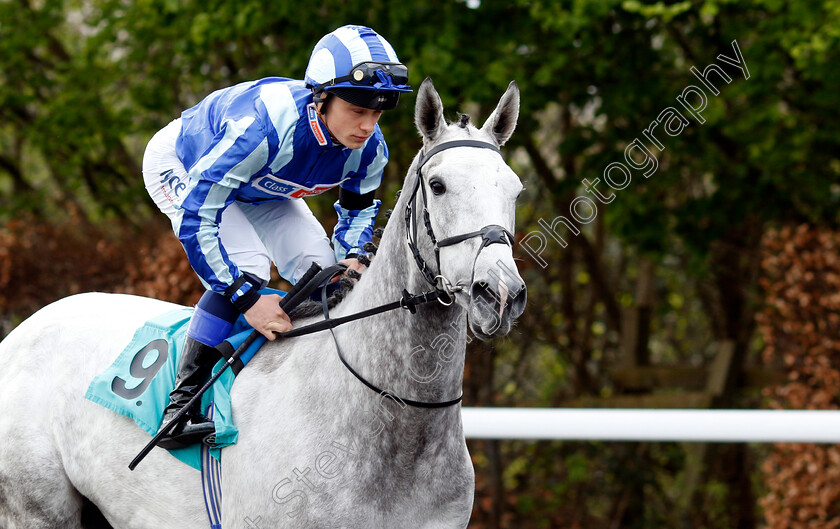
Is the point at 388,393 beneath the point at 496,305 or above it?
beneath

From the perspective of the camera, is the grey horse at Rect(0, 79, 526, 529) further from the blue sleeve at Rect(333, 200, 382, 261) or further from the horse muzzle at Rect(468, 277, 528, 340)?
the blue sleeve at Rect(333, 200, 382, 261)

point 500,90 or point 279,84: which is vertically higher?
point 279,84

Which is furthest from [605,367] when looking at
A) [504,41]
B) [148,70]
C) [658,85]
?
[148,70]

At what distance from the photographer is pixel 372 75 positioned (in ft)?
9.33

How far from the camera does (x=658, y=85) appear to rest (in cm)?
761

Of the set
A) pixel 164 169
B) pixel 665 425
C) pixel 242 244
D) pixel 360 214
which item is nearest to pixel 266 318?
pixel 242 244

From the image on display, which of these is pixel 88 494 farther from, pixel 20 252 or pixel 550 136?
pixel 550 136

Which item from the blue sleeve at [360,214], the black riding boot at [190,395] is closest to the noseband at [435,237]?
the blue sleeve at [360,214]

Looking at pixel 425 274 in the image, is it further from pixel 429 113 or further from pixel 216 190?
pixel 216 190

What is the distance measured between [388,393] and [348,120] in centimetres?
94

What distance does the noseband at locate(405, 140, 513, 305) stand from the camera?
2.34 meters

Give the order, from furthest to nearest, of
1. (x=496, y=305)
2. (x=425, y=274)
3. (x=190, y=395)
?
(x=190, y=395) → (x=425, y=274) → (x=496, y=305)

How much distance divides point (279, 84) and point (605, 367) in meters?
7.08

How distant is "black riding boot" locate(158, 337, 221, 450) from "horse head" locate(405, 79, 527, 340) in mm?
951
